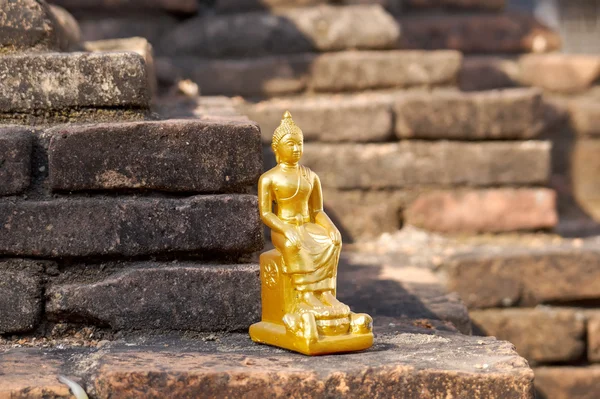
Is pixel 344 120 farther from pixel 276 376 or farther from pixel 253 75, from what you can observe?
pixel 276 376

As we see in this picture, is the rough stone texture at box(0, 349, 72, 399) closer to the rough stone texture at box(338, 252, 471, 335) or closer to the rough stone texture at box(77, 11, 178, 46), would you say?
the rough stone texture at box(338, 252, 471, 335)

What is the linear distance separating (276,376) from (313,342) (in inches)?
7.6

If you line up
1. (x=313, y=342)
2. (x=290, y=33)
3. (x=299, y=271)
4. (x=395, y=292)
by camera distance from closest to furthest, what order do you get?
(x=313, y=342)
(x=299, y=271)
(x=395, y=292)
(x=290, y=33)

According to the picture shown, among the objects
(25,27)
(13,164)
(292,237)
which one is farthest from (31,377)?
(25,27)

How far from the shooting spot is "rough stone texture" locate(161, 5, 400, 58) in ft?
16.6

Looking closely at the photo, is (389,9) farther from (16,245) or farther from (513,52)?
(16,245)

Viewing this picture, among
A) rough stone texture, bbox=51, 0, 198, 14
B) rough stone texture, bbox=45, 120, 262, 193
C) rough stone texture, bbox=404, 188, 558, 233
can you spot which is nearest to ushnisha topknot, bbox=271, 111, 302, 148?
rough stone texture, bbox=45, 120, 262, 193

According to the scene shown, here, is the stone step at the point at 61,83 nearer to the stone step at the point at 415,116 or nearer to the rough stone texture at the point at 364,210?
the stone step at the point at 415,116

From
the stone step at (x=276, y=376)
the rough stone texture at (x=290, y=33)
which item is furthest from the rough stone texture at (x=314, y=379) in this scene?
the rough stone texture at (x=290, y=33)

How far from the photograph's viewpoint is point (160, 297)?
246 cm

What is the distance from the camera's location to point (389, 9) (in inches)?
225

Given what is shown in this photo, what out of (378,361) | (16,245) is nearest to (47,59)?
(16,245)

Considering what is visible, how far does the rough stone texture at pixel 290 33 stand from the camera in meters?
5.07

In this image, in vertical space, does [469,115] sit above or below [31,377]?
above
